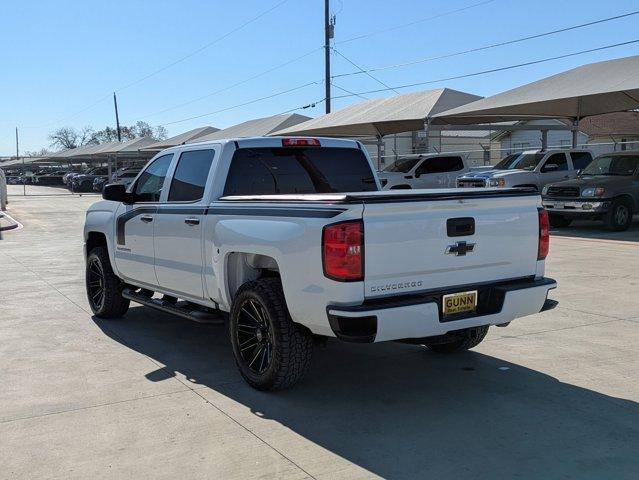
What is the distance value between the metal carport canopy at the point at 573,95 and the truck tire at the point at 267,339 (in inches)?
566

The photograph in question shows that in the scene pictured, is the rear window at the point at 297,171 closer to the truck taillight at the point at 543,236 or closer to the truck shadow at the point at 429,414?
the truck shadow at the point at 429,414

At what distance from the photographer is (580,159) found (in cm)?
2062

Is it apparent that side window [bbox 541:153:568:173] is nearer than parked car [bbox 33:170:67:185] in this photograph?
Yes

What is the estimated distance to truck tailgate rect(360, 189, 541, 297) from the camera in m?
4.29

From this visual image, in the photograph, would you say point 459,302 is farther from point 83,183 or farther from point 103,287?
point 83,183

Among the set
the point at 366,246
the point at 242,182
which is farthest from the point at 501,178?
the point at 366,246

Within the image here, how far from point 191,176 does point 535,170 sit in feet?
51.2

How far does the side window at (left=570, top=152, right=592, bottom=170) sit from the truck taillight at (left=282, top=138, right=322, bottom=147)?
634 inches

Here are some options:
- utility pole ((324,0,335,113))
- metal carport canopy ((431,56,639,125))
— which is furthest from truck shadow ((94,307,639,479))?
utility pole ((324,0,335,113))

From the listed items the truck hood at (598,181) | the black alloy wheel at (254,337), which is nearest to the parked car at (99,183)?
the truck hood at (598,181)

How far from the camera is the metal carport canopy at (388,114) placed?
23125 mm

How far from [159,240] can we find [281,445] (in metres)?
2.82

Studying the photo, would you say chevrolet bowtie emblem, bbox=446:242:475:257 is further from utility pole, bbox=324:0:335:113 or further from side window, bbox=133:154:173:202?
utility pole, bbox=324:0:335:113

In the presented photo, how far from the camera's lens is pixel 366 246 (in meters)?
4.21
